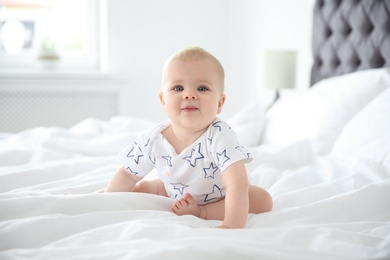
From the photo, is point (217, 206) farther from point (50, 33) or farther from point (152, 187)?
point (50, 33)

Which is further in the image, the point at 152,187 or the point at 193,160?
the point at 152,187

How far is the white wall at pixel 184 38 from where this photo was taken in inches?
147

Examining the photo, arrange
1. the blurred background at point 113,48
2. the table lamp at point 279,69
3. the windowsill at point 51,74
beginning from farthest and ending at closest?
the blurred background at point 113,48 < the windowsill at point 51,74 < the table lamp at point 279,69

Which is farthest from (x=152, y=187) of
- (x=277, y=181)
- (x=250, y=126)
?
Answer: (x=250, y=126)

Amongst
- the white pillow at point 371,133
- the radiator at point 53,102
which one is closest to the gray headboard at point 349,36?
the white pillow at point 371,133

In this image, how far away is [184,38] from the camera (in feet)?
13.4

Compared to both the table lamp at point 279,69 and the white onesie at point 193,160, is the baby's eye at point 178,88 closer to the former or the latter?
the white onesie at point 193,160

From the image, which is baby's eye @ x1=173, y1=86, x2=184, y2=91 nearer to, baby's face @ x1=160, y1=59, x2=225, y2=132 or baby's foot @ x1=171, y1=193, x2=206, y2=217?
baby's face @ x1=160, y1=59, x2=225, y2=132

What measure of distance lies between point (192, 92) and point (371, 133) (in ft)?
2.94

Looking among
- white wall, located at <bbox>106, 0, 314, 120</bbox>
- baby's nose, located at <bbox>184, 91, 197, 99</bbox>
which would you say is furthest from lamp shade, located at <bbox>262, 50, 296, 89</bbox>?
baby's nose, located at <bbox>184, 91, 197, 99</bbox>

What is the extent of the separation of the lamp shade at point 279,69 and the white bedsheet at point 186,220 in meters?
1.44

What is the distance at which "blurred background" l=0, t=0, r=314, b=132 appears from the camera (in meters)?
3.49

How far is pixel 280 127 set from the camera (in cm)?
223

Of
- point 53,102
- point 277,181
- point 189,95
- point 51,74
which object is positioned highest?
point 189,95
